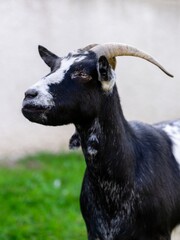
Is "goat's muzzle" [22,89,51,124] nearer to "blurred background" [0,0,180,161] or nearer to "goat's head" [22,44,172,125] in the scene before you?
"goat's head" [22,44,172,125]

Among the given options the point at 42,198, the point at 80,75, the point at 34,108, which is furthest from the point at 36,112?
the point at 42,198

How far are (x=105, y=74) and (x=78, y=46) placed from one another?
267 inches

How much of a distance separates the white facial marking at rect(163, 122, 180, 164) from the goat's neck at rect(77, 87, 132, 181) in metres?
0.42

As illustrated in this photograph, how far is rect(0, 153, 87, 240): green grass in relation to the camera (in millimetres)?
→ 5184

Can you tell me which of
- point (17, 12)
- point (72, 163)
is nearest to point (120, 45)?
point (72, 163)

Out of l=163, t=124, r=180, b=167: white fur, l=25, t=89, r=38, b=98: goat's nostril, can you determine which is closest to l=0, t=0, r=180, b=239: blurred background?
l=163, t=124, r=180, b=167: white fur

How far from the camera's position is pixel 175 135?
13.6 feet

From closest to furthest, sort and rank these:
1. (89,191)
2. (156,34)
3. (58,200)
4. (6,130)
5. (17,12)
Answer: (89,191) < (58,200) < (6,130) < (17,12) < (156,34)

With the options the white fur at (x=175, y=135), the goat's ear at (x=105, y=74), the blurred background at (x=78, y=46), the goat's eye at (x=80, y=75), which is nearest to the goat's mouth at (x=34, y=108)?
the goat's eye at (x=80, y=75)

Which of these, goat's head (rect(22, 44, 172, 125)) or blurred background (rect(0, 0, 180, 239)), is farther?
blurred background (rect(0, 0, 180, 239))

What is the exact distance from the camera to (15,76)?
9297 millimetres

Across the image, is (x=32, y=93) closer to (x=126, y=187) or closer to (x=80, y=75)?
(x=80, y=75)

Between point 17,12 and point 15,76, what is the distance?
1.81 meters

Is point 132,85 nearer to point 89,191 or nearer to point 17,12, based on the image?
point 17,12
